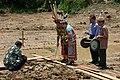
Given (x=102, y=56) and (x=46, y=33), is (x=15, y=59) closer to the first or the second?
(x=102, y=56)

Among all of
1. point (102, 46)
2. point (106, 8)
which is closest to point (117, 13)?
point (106, 8)

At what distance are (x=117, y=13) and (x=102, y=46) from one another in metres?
15.0

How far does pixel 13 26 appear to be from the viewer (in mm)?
24219

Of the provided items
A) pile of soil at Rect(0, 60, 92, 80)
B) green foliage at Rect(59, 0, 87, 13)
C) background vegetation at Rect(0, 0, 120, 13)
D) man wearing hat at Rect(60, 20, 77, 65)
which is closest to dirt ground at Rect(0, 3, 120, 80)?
pile of soil at Rect(0, 60, 92, 80)

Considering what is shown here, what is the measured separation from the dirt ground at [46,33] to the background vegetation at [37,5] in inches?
46.0

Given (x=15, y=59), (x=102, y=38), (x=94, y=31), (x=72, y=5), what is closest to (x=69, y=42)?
(x=94, y=31)

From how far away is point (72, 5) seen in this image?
2984 centimetres

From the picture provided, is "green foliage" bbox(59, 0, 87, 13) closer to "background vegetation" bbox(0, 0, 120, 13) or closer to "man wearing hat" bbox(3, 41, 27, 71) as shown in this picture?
"background vegetation" bbox(0, 0, 120, 13)

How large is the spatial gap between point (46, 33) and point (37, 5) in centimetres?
1187

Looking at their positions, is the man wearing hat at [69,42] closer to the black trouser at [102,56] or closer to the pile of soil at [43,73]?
the pile of soil at [43,73]

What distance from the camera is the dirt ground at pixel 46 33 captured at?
48.2 ft

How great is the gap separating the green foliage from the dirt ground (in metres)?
0.88

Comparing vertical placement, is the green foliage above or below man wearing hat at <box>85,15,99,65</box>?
above

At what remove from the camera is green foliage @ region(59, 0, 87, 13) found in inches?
1156
